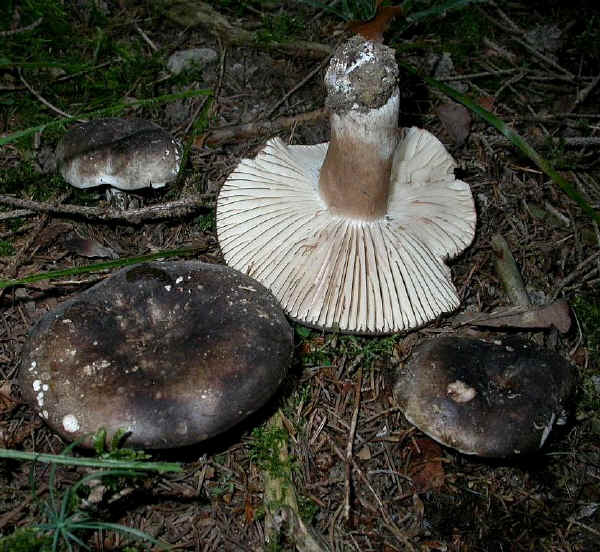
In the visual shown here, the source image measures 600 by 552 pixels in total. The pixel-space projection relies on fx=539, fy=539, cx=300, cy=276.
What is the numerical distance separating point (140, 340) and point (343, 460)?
40.9 inches

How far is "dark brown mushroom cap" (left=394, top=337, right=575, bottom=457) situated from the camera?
216 cm

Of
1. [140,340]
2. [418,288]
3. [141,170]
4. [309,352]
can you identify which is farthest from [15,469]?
[418,288]

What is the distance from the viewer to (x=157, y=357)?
199 centimetres

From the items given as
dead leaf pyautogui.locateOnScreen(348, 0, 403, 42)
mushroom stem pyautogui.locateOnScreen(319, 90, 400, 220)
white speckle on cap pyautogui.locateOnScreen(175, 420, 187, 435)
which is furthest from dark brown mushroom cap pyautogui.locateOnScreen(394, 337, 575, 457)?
dead leaf pyautogui.locateOnScreen(348, 0, 403, 42)

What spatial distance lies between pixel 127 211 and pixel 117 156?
291 millimetres

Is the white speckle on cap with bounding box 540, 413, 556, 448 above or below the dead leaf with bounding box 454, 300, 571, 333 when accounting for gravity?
above

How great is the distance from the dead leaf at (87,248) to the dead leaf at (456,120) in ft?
7.22

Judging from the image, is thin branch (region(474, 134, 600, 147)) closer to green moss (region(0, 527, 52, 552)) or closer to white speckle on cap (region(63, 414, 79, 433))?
white speckle on cap (region(63, 414, 79, 433))

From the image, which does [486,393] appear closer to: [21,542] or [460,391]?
[460,391]

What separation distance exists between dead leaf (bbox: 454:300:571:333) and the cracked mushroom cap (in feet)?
5.87

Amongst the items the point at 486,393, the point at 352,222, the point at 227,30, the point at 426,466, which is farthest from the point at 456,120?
the point at 426,466

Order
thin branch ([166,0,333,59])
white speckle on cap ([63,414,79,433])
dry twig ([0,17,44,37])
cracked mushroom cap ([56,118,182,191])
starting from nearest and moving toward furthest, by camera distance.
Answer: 1. white speckle on cap ([63,414,79,433])
2. cracked mushroom cap ([56,118,182,191])
3. dry twig ([0,17,44,37])
4. thin branch ([166,0,333,59])

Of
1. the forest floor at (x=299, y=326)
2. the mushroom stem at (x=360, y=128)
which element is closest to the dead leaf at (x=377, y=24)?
the mushroom stem at (x=360, y=128)

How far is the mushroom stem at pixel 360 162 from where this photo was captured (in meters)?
2.31
